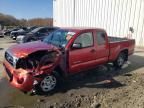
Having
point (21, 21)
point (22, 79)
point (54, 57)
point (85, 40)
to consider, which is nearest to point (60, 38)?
point (85, 40)

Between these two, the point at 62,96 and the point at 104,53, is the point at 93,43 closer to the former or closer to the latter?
the point at 104,53

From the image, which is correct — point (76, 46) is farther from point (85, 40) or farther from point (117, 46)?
point (117, 46)

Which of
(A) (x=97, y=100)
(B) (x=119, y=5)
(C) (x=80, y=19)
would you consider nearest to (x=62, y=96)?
(A) (x=97, y=100)

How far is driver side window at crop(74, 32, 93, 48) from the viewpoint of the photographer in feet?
23.3

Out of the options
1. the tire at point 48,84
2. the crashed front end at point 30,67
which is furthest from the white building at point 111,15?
the crashed front end at point 30,67

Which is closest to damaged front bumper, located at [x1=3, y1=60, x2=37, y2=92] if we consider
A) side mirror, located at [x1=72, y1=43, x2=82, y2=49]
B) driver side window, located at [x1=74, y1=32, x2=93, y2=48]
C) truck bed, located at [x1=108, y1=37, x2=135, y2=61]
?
side mirror, located at [x1=72, y1=43, x2=82, y2=49]

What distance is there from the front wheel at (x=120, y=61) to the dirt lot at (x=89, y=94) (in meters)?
1.12

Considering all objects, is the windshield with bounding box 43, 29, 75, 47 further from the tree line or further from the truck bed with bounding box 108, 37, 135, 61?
the tree line

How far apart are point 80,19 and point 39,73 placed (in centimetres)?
2003

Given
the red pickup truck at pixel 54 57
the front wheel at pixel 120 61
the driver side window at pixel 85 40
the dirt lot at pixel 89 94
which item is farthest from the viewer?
the front wheel at pixel 120 61

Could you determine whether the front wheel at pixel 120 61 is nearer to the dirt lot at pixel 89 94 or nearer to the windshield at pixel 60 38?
the dirt lot at pixel 89 94

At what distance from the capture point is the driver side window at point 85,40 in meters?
7.10

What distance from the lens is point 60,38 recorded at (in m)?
7.26

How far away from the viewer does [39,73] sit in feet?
19.5
